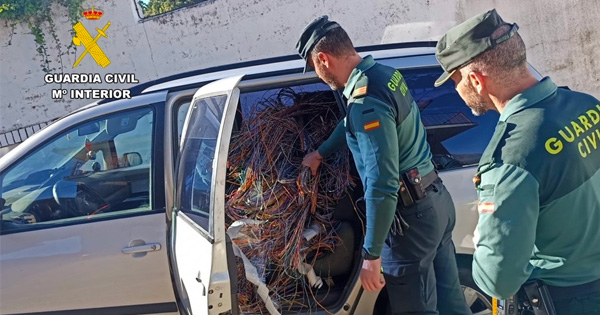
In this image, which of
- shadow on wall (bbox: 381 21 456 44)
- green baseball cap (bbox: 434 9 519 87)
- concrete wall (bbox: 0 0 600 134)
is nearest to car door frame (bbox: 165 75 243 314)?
green baseball cap (bbox: 434 9 519 87)

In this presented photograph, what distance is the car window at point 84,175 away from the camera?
2.54 meters

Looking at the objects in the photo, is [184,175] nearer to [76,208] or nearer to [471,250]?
[76,208]

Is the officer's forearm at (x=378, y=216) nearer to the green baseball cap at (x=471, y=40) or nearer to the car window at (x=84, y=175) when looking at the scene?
the green baseball cap at (x=471, y=40)

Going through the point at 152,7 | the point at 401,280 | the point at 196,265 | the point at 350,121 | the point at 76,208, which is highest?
the point at 152,7

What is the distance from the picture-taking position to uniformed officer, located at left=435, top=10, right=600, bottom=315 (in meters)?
1.30

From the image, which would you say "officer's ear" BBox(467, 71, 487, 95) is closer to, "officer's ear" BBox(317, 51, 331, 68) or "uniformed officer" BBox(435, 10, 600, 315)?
"uniformed officer" BBox(435, 10, 600, 315)

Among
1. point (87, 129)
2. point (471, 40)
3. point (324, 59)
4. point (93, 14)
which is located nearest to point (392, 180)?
point (324, 59)

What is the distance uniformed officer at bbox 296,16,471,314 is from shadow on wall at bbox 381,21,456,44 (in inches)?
228

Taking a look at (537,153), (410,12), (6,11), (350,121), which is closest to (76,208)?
(350,121)

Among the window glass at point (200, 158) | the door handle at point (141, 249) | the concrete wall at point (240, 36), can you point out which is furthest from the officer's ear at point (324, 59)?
the concrete wall at point (240, 36)

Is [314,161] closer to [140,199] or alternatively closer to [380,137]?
[380,137]

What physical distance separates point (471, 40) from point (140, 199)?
1812 mm

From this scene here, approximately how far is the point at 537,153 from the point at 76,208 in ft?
7.21

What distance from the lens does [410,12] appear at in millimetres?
7836
